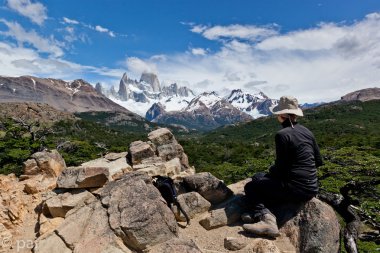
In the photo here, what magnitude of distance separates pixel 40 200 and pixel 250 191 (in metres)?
8.48

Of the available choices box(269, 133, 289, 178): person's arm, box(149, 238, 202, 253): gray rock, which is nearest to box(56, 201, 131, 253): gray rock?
box(149, 238, 202, 253): gray rock

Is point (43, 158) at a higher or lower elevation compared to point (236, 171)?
higher

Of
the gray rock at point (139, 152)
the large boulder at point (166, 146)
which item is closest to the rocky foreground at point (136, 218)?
the gray rock at point (139, 152)

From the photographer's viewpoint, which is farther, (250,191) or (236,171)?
(236,171)

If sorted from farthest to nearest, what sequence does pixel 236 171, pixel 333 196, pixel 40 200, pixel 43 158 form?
pixel 236 171 → pixel 43 158 → pixel 40 200 → pixel 333 196

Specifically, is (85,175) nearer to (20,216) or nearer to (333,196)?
(20,216)

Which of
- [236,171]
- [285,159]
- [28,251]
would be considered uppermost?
[285,159]

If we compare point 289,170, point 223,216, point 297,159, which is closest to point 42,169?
point 223,216

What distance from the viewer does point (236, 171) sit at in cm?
4703

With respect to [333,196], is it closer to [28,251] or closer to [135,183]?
[135,183]

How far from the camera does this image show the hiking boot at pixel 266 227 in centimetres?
1020

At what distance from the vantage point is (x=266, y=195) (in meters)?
11.1

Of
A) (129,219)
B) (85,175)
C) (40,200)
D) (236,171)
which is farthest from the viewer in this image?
(236,171)

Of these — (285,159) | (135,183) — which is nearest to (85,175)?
(135,183)
